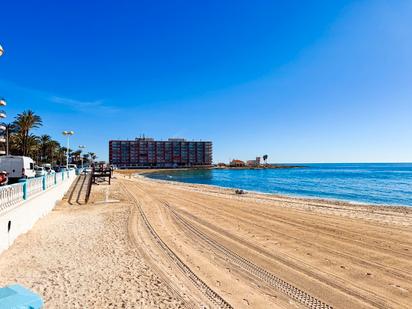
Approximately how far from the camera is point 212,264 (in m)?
8.03

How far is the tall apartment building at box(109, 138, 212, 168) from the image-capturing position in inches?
6713

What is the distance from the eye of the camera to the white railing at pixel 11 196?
28.6ft

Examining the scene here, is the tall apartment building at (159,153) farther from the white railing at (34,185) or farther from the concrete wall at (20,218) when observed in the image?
the concrete wall at (20,218)

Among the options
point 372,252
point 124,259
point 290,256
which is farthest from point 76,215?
point 372,252

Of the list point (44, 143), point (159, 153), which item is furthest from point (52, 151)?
point (159, 153)

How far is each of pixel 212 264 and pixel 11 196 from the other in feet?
24.9

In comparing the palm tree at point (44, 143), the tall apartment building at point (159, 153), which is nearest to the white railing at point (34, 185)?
the palm tree at point (44, 143)

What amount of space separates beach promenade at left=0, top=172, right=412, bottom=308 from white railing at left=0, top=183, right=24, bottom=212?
1.39 m

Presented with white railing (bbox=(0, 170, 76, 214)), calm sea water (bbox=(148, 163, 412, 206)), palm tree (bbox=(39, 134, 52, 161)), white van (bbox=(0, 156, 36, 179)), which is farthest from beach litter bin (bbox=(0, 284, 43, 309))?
palm tree (bbox=(39, 134, 52, 161))

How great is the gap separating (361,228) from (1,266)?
14.6m

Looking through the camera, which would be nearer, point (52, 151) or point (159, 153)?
point (52, 151)

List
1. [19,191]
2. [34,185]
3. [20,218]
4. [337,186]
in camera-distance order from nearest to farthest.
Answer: [20,218] → [19,191] → [34,185] → [337,186]

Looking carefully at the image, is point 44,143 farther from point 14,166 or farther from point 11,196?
point 11,196

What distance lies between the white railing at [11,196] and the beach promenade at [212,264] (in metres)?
1.39
